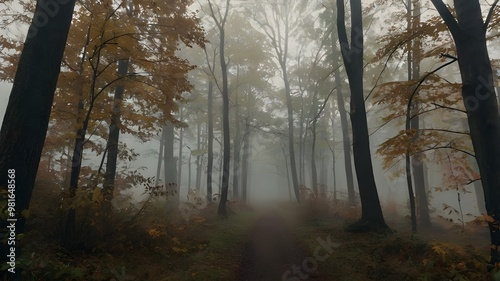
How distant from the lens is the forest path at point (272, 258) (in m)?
5.78

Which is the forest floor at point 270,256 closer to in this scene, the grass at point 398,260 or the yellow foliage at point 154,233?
the grass at point 398,260

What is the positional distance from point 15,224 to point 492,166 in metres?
8.23

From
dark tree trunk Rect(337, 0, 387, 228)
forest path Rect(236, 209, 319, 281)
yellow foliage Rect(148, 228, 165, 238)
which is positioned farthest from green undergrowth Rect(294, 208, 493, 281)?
yellow foliage Rect(148, 228, 165, 238)

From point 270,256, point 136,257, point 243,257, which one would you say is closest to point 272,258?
point 270,256

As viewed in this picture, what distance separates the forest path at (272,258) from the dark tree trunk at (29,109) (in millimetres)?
4146

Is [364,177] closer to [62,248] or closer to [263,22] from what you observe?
[62,248]

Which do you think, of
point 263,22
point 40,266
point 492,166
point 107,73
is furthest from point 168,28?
point 263,22

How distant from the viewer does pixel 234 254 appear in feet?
23.8

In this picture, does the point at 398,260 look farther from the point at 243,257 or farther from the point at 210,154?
the point at 210,154

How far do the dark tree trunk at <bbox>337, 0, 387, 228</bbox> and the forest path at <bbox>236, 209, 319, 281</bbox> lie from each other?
2545mm

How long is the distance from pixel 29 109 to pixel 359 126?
8345 mm

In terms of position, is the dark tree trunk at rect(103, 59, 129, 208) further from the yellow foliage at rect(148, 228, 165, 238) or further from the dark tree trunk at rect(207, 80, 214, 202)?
the dark tree trunk at rect(207, 80, 214, 202)

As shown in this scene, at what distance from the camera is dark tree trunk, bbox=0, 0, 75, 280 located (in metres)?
4.30

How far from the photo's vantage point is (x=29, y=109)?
14.7 feet
